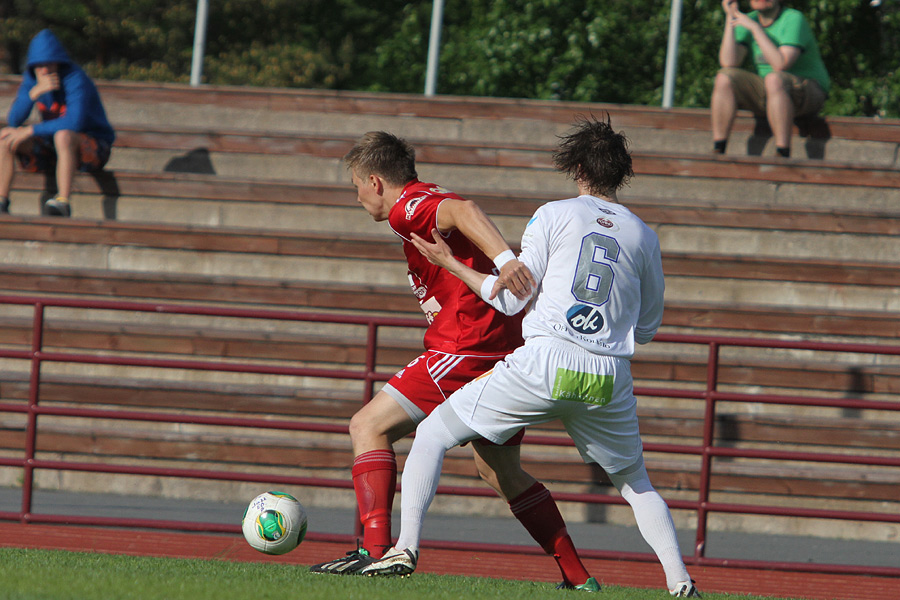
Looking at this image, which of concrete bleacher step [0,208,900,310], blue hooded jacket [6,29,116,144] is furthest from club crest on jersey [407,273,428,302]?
blue hooded jacket [6,29,116,144]

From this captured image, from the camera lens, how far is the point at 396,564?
4.35m

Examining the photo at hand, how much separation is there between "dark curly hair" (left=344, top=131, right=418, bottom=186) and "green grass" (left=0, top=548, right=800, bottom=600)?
175 cm

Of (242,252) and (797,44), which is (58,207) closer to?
(242,252)

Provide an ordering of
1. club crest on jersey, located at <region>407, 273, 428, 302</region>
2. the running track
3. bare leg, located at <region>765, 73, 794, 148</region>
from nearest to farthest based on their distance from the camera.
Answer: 1. club crest on jersey, located at <region>407, 273, 428, 302</region>
2. the running track
3. bare leg, located at <region>765, 73, 794, 148</region>

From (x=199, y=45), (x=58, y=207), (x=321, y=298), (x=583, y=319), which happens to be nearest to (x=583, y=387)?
(x=583, y=319)

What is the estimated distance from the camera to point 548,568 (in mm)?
6012

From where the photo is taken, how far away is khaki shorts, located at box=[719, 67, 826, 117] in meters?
10.0

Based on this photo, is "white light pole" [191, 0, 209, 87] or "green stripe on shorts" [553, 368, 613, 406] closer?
"green stripe on shorts" [553, 368, 613, 406]

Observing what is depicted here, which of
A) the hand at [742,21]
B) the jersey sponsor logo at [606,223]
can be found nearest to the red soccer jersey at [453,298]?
the jersey sponsor logo at [606,223]

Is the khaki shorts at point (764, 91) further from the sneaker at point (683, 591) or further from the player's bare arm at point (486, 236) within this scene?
the sneaker at point (683, 591)

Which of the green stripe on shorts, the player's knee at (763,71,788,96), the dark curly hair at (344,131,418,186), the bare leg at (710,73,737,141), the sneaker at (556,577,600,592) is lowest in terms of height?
the sneaker at (556,577,600,592)

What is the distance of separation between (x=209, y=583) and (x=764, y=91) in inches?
311

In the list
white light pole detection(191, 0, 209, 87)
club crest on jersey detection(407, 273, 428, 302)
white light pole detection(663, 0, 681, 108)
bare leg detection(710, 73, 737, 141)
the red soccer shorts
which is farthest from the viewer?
white light pole detection(191, 0, 209, 87)

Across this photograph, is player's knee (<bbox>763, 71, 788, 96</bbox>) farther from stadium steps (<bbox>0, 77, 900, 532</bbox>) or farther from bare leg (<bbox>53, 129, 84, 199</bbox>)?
bare leg (<bbox>53, 129, 84, 199</bbox>)
